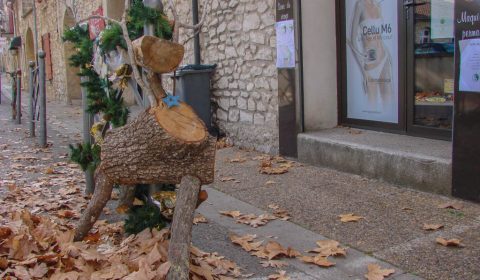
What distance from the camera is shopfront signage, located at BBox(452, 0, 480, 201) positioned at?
14.6ft

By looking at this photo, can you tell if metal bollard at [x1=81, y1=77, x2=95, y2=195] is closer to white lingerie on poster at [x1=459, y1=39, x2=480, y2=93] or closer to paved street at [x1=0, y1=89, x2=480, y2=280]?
paved street at [x1=0, y1=89, x2=480, y2=280]

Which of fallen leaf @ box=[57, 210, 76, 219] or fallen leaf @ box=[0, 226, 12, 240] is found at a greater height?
fallen leaf @ box=[0, 226, 12, 240]

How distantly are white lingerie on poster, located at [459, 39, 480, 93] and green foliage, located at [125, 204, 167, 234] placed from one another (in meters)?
2.65

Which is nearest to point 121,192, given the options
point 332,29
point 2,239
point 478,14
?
point 2,239

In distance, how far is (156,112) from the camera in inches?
133

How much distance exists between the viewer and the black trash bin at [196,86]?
795 cm

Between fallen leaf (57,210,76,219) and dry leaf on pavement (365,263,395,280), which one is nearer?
dry leaf on pavement (365,263,395,280)

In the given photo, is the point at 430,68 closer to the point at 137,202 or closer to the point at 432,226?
the point at 432,226

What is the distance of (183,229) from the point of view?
3273 millimetres

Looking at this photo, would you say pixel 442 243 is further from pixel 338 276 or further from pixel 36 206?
pixel 36 206

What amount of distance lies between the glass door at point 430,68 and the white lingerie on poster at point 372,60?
0.27 metres

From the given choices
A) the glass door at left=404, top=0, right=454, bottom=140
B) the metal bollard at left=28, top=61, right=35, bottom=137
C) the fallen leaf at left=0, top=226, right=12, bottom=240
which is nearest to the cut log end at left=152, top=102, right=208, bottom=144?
the fallen leaf at left=0, top=226, right=12, bottom=240

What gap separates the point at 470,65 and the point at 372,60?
2.03 metres

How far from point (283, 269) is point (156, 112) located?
127 centimetres
